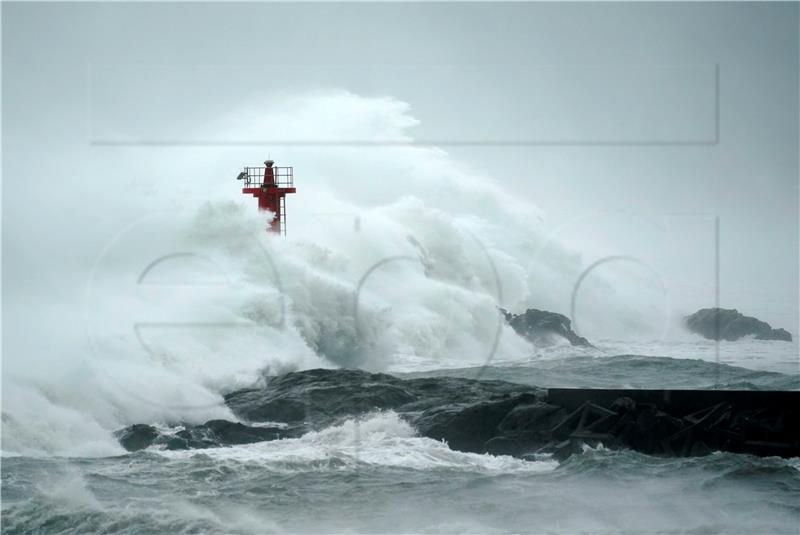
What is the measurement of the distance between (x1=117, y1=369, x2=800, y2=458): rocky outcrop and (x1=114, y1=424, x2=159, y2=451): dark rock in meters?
0.01

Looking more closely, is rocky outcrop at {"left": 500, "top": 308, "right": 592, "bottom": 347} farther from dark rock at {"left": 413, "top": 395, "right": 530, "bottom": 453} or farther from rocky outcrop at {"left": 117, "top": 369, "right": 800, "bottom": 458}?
dark rock at {"left": 413, "top": 395, "right": 530, "bottom": 453}

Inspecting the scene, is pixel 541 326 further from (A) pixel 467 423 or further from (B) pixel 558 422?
(A) pixel 467 423

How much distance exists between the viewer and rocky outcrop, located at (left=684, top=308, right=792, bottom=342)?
22.4m

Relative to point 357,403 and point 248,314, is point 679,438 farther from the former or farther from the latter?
point 248,314

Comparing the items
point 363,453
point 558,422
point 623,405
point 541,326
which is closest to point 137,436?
point 363,453

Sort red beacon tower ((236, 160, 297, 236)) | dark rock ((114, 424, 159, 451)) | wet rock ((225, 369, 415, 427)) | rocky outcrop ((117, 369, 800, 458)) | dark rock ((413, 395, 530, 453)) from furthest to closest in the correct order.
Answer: red beacon tower ((236, 160, 297, 236)) → wet rock ((225, 369, 415, 427)) → dark rock ((413, 395, 530, 453)) → rocky outcrop ((117, 369, 800, 458)) → dark rock ((114, 424, 159, 451))

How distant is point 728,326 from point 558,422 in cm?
940

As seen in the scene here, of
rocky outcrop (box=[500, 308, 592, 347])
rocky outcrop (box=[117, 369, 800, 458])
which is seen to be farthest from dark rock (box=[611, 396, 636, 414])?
rocky outcrop (box=[500, 308, 592, 347])

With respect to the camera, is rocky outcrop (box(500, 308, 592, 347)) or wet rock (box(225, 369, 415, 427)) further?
rocky outcrop (box(500, 308, 592, 347))

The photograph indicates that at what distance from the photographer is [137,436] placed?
14.4 m

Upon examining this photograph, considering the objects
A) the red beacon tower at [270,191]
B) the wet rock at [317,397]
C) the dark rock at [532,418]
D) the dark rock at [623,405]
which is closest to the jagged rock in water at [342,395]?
the wet rock at [317,397]

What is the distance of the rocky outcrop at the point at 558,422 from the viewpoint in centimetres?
1446

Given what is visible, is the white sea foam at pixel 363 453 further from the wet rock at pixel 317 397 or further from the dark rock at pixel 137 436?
the wet rock at pixel 317 397

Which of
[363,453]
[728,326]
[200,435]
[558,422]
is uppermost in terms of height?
[728,326]
